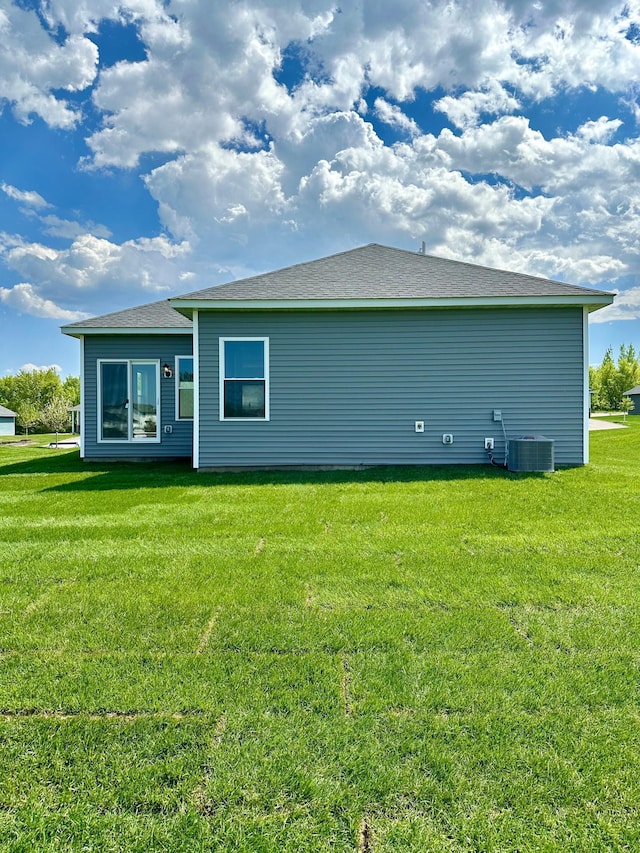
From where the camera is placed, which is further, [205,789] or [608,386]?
[608,386]

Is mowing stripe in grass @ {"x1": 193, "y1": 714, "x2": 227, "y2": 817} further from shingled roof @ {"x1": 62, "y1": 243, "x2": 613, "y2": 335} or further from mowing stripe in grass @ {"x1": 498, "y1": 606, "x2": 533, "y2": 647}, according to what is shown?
shingled roof @ {"x1": 62, "y1": 243, "x2": 613, "y2": 335}

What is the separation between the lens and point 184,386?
9.82 metres

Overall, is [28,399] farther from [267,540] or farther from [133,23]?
[267,540]

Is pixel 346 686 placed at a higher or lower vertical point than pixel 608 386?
lower

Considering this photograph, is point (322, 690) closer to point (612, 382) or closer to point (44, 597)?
point (44, 597)

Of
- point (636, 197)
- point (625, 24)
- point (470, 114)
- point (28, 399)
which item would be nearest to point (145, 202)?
point (470, 114)

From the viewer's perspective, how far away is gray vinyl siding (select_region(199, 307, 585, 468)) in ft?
25.8

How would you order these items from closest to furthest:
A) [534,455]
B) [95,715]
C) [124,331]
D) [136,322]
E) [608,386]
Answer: [95,715] → [534,455] → [124,331] → [136,322] → [608,386]

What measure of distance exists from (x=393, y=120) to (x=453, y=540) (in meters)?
13.7

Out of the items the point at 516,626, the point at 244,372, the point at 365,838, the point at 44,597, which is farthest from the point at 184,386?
the point at 365,838

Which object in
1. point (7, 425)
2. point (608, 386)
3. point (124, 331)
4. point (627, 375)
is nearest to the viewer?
point (124, 331)

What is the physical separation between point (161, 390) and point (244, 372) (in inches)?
112

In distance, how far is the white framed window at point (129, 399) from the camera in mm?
9797

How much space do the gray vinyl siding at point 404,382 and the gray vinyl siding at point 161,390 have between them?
205 centimetres
